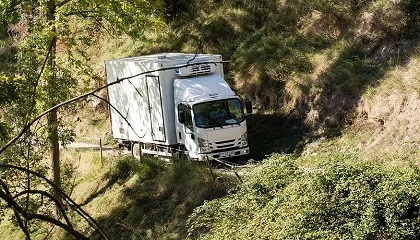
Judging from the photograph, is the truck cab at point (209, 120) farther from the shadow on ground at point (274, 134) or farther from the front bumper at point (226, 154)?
the shadow on ground at point (274, 134)

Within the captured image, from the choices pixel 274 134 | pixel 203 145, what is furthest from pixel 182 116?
pixel 274 134

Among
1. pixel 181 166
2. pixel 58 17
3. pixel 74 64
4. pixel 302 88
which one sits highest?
pixel 58 17

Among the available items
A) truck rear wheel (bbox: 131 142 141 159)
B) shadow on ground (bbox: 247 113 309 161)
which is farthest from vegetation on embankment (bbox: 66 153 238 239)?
shadow on ground (bbox: 247 113 309 161)

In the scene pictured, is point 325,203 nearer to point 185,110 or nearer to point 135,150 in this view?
point 185,110

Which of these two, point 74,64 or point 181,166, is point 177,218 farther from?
point 74,64

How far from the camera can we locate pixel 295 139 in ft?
81.2

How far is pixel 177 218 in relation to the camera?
19.3m

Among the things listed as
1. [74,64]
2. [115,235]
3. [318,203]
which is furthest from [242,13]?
[318,203]

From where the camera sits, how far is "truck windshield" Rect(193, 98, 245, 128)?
2314cm

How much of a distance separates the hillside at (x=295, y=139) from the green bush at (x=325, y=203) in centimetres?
2

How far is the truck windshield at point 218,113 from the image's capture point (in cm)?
2314

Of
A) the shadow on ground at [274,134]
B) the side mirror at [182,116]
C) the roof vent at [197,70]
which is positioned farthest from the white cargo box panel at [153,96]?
the shadow on ground at [274,134]

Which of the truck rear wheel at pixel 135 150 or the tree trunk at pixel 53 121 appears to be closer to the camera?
the tree trunk at pixel 53 121

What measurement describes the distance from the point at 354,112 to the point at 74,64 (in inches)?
382
